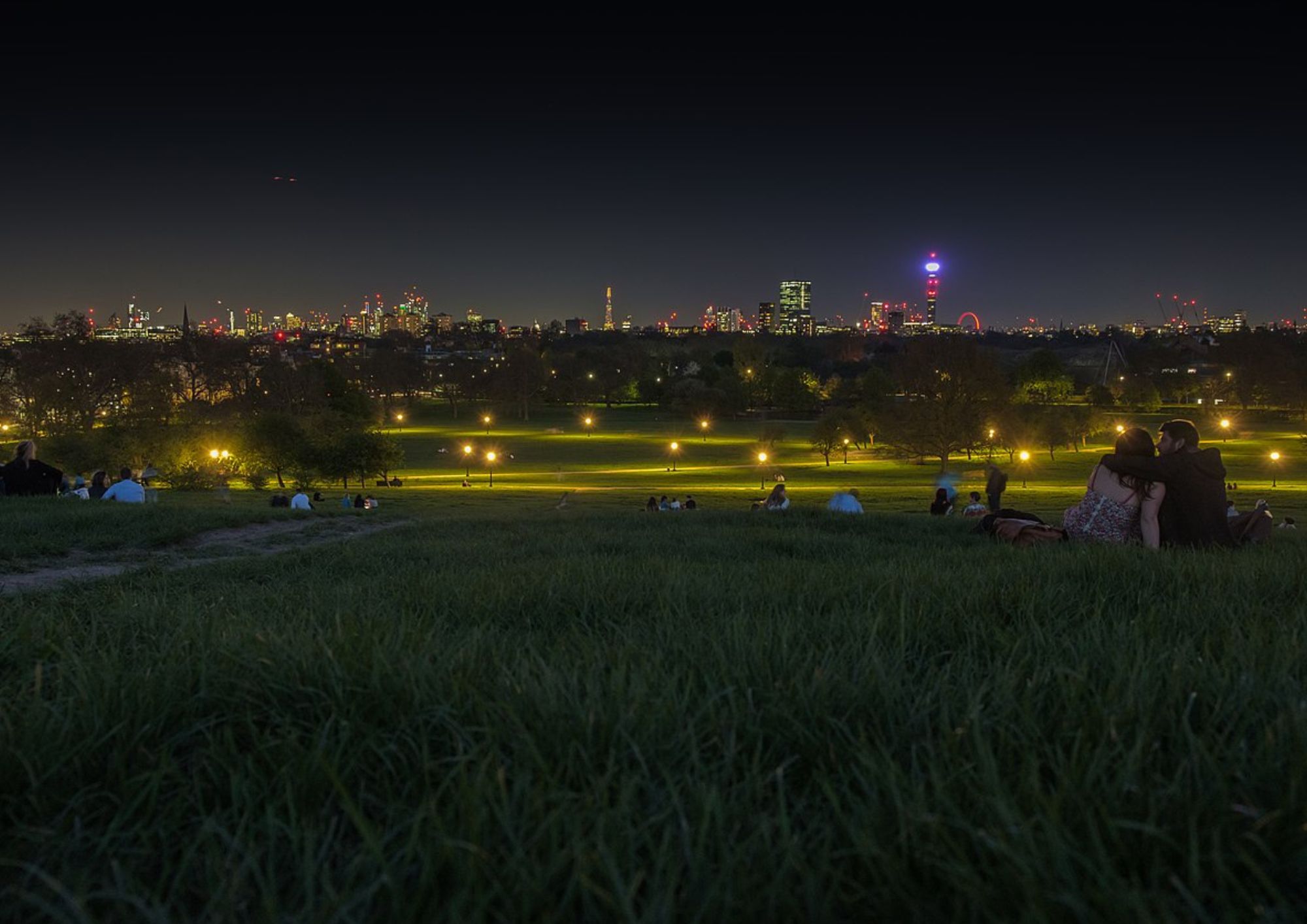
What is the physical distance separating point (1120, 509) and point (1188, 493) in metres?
0.56

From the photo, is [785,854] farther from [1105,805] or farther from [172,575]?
[172,575]

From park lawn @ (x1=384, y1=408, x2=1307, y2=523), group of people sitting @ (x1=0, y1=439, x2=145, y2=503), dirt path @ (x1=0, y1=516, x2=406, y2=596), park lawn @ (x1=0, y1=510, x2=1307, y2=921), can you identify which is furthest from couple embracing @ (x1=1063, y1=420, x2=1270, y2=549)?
park lawn @ (x1=384, y1=408, x2=1307, y2=523)

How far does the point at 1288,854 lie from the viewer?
1.43 m

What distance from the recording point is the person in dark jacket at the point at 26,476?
1525 centimetres

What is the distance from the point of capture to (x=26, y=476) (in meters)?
15.3

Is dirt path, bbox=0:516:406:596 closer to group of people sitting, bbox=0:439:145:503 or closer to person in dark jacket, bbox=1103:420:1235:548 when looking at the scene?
group of people sitting, bbox=0:439:145:503

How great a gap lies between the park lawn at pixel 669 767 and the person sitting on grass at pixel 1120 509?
13.6 ft

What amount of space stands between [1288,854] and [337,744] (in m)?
1.92

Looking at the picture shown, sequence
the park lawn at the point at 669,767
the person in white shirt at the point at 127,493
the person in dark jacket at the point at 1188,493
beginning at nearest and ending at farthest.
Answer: the park lawn at the point at 669,767, the person in dark jacket at the point at 1188,493, the person in white shirt at the point at 127,493

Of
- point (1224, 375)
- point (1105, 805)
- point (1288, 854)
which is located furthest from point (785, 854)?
point (1224, 375)

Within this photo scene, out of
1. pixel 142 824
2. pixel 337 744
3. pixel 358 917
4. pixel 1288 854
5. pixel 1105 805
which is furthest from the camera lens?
pixel 337 744

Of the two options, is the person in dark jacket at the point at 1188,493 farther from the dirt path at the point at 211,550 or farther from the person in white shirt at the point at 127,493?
the person in white shirt at the point at 127,493

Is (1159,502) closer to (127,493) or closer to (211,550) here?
(211,550)

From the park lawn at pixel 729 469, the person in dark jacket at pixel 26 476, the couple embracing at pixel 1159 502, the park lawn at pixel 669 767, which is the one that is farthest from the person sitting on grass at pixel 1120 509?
the park lawn at pixel 729 469
